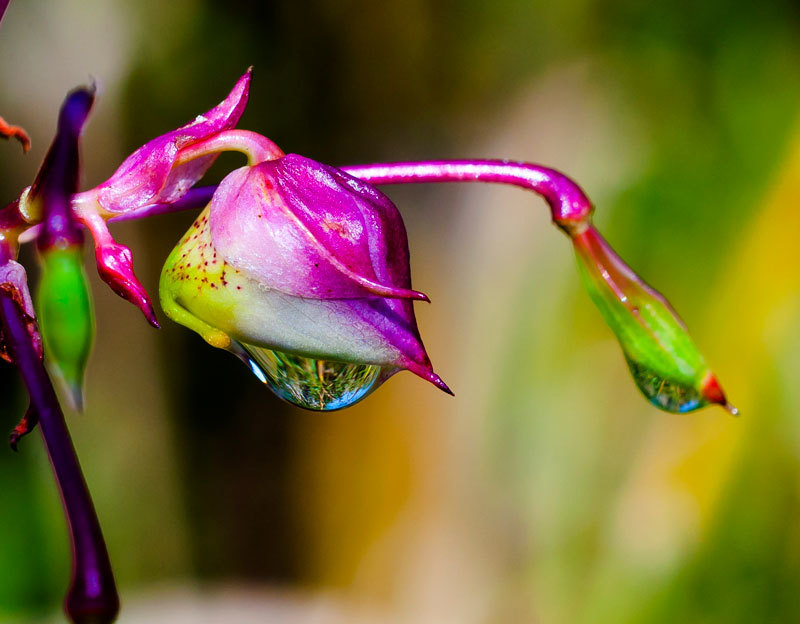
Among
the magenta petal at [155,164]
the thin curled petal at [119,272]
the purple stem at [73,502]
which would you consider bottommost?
the purple stem at [73,502]

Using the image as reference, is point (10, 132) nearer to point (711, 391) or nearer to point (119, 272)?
point (119, 272)

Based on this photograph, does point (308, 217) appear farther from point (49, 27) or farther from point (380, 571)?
point (380, 571)

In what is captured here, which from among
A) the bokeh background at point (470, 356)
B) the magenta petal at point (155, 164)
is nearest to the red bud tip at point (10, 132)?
the magenta petal at point (155, 164)

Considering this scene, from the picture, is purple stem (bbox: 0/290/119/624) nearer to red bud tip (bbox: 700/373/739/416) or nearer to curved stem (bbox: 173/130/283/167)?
curved stem (bbox: 173/130/283/167)

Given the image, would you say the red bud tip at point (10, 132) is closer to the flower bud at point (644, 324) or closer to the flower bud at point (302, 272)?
the flower bud at point (302, 272)

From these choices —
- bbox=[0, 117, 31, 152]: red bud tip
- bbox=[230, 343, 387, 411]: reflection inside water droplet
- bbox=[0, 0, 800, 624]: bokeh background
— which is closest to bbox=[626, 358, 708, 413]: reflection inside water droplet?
bbox=[230, 343, 387, 411]: reflection inside water droplet

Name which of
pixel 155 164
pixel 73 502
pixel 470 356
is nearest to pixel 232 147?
pixel 155 164

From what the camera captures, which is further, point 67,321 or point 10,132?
point 10,132
